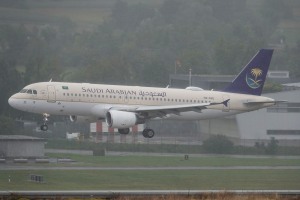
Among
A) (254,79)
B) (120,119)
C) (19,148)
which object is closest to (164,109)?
(120,119)

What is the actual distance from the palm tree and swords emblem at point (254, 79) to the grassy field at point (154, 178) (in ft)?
25.7

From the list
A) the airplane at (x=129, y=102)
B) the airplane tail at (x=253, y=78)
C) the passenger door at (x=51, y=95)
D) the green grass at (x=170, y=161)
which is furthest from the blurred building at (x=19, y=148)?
the airplane tail at (x=253, y=78)

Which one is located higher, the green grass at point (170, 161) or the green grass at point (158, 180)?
the green grass at point (170, 161)

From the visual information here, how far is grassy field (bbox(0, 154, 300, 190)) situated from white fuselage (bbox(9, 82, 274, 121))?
11.2 feet

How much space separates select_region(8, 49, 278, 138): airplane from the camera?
2788 inches

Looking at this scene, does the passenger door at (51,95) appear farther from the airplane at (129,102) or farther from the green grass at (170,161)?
the green grass at (170,161)

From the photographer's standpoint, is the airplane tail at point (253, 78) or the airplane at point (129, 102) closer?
the airplane at point (129, 102)

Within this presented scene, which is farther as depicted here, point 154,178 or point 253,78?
point 253,78

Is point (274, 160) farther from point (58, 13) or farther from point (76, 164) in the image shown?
point (58, 13)

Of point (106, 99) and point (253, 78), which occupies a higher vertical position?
point (253, 78)

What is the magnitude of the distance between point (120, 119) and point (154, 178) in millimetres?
10095

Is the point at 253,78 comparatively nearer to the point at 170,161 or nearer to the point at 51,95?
the point at 170,161

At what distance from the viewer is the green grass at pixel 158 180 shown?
58.7 meters

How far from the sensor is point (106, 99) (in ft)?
237
